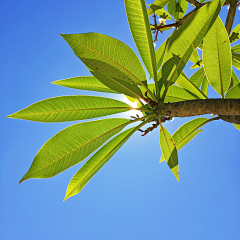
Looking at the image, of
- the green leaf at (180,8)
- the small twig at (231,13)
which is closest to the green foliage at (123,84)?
the small twig at (231,13)

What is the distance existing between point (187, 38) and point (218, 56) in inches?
11.1

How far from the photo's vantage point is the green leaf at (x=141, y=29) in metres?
0.95

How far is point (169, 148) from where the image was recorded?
1566 mm

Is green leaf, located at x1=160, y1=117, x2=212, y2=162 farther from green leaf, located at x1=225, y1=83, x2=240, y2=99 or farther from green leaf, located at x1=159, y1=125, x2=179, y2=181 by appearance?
green leaf, located at x1=225, y1=83, x2=240, y2=99

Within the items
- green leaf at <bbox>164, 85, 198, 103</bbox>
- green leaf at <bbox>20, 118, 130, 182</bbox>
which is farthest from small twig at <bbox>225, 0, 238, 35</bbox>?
green leaf at <bbox>20, 118, 130, 182</bbox>

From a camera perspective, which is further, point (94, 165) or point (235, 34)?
point (235, 34)

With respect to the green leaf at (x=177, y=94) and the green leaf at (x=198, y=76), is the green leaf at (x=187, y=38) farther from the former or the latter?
the green leaf at (x=198, y=76)

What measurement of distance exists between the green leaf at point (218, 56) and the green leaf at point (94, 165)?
0.62 meters

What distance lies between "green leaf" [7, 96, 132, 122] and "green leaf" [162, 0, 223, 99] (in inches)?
15.6

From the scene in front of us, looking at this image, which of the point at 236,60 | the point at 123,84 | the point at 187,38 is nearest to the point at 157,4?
the point at 236,60

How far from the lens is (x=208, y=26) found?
3.24ft

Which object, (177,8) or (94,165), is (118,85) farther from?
(177,8)

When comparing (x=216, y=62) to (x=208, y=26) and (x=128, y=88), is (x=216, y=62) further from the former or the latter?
(x=128, y=88)

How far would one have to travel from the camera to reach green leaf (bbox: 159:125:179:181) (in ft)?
5.08
